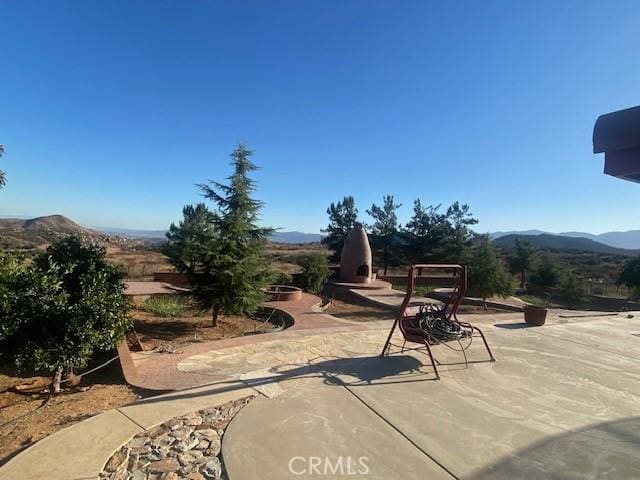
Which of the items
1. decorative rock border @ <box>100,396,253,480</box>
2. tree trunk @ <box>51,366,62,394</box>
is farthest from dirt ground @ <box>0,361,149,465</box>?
decorative rock border @ <box>100,396,253,480</box>

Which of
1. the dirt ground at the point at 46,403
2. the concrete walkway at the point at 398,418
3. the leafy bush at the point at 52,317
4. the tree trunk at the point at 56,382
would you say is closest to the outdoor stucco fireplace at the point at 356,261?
the concrete walkway at the point at 398,418

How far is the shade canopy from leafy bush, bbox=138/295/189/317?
10.9 meters

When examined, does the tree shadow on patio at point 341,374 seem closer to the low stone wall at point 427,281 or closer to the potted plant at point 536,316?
the potted plant at point 536,316

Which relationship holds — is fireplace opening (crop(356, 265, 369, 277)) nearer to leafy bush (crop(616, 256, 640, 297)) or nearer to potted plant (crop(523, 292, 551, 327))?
potted plant (crop(523, 292, 551, 327))

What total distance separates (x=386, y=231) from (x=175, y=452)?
24989mm

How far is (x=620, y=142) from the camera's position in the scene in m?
1.73

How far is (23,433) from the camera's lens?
3703 mm

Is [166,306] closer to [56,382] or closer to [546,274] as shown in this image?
[56,382]

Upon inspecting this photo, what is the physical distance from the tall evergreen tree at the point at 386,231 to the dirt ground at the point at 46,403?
23059mm

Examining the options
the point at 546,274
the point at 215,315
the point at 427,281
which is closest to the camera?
the point at 215,315

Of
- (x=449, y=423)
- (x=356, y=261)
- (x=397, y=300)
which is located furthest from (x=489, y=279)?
(x=449, y=423)

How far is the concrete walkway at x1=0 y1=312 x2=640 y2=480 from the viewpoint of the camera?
2998 millimetres

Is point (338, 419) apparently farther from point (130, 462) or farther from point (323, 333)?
point (323, 333)

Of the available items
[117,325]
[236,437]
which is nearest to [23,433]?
[117,325]
